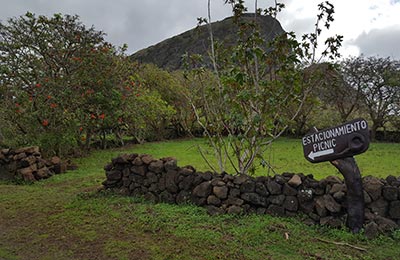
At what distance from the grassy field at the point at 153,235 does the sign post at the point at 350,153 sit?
24 centimetres

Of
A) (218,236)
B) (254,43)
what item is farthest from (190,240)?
(254,43)

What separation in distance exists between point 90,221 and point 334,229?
295 cm

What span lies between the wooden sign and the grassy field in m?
0.82

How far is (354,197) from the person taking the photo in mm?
3516

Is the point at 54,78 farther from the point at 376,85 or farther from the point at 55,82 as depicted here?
the point at 376,85

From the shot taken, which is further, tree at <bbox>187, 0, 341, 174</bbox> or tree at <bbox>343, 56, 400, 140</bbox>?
tree at <bbox>343, 56, 400, 140</bbox>

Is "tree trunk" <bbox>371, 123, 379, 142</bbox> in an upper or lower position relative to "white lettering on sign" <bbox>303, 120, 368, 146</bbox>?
lower

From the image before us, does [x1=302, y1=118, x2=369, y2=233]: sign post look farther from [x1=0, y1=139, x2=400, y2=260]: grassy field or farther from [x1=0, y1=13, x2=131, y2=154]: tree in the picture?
[x1=0, y1=13, x2=131, y2=154]: tree

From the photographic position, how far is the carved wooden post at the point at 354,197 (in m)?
3.50

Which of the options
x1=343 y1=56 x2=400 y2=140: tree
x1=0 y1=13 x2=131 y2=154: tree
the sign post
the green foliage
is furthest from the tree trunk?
the sign post

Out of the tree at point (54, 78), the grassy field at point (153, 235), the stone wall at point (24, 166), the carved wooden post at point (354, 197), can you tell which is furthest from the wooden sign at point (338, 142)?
the tree at point (54, 78)

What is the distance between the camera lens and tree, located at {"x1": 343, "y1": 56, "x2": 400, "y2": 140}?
52.1 feet

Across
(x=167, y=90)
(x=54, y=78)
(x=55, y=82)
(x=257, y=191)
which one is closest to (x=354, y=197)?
(x=257, y=191)

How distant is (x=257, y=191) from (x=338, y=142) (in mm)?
1198
